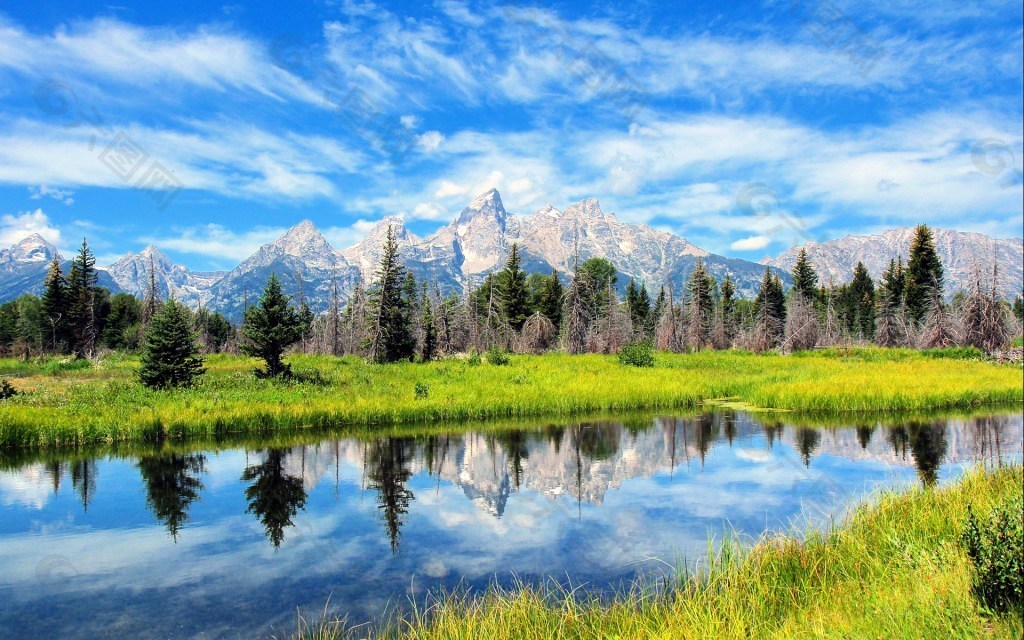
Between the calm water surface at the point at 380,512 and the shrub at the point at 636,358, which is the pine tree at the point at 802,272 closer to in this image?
the shrub at the point at 636,358

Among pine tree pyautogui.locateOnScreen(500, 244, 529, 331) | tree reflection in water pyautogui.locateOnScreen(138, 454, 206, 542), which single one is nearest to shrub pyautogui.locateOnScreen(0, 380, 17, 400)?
tree reflection in water pyautogui.locateOnScreen(138, 454, 206, 542)

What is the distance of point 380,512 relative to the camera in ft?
46.3

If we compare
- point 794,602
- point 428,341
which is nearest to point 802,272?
point 428,341

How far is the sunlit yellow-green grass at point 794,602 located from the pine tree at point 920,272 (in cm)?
7125

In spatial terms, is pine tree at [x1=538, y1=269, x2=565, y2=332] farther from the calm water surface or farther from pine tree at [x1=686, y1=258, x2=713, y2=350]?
the calm water surface

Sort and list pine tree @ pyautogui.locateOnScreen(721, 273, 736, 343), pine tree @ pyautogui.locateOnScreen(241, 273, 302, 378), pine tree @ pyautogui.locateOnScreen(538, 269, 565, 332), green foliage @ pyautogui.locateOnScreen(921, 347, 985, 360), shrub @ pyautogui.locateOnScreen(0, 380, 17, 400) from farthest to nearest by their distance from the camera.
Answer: pine tree @ pyautogui.locateOnScreen(721, 273, 736, 343)
pine tree @ pyautogui.locateOnScreen(538, 269, 565, 332)
green foliage @ pyautogui.locateOnScreen(921, 347, 985, 360)
pine tree @ pyautogui.locateOnScreen(241, 273, 302, 378)
shrub @ pyautogui.locateOnScreen(0, 380, 17, 400)

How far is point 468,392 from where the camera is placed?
2989 cm

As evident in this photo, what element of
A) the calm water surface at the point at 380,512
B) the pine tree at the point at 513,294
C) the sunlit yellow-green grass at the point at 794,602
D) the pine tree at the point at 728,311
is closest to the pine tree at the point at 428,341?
the pine tree at the point at 513,294

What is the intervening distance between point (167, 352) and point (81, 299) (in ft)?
134

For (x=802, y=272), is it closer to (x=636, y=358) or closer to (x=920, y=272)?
(x=920, y=272)

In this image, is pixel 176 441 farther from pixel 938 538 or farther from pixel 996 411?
pixel 996 411

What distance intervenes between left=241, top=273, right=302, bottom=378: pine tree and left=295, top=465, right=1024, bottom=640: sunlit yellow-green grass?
25.6m

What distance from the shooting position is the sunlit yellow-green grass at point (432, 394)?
22.9m

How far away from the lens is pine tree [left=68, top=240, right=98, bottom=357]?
5827cm
